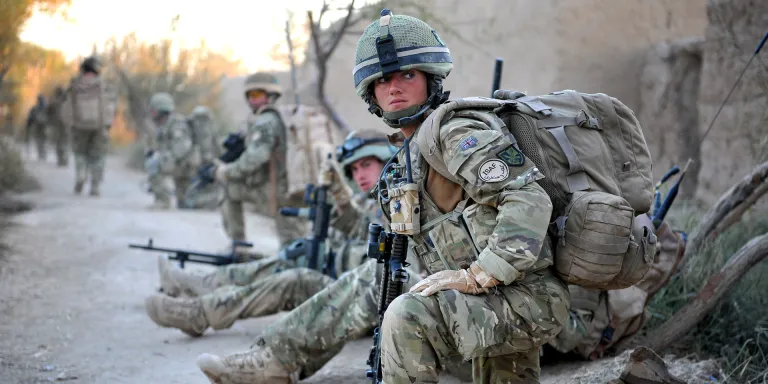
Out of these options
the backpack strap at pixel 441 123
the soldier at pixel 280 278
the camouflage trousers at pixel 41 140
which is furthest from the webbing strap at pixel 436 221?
the camouflage trousers at pixel 41 140

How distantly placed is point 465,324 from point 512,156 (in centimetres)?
52

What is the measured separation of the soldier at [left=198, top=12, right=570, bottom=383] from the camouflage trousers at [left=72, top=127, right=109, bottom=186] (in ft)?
36.4

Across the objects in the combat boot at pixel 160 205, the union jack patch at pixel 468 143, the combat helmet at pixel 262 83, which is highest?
the combat helmet at pixel 262 83

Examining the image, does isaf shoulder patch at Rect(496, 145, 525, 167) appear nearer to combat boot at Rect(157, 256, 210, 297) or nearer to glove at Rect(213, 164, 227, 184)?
combat boot at Rect(157, 256, 210, 297)

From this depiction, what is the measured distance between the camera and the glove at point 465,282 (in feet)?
7.48

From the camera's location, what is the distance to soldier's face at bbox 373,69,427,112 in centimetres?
270

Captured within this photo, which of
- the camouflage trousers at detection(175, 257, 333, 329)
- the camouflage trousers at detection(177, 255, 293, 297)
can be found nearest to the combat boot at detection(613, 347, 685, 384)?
the camouflage trousers at detection(175, 257, 333, 329)

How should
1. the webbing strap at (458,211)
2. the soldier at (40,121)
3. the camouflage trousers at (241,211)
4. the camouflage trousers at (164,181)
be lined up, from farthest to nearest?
1. the soldier at (40,121)
2. the camouflage trousers at (164,181)
3. the camouflage trousers at (241,211)
4. the webbing strap at (458,211)

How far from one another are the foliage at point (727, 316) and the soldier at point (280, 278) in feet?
5.43

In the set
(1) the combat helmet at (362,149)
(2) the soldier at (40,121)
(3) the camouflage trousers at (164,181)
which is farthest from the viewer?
(2) the soldier at (40,121)

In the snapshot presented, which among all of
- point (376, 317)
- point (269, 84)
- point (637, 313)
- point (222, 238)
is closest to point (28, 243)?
point (222, 238)

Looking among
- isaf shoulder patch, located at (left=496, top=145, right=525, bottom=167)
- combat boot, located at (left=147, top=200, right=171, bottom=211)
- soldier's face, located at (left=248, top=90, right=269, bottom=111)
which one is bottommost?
combat boot, located at (left=147, top=200, right=171, bottom=211)

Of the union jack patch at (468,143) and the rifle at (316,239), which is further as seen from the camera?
the rifle at (316,239)

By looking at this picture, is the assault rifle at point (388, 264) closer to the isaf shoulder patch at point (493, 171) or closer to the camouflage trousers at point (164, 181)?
the isaf shoulder patch at point (493, 171)
